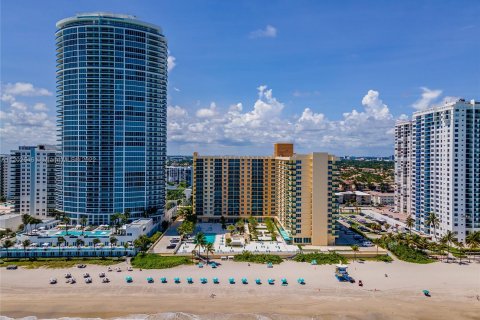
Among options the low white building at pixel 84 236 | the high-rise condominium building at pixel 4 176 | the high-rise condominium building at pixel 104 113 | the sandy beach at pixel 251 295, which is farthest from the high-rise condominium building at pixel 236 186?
the high-rise condominium building at pixel 4 176

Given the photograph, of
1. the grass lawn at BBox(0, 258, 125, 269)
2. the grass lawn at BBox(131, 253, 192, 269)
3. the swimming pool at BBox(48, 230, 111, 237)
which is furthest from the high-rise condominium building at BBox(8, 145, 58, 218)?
the grass lawn at BBox(131, 253, 192, 269)

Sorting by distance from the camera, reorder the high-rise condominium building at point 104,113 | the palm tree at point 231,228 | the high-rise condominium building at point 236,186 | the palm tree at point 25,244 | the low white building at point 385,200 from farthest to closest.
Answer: the low white building at point 385,200, the high-rise condominium building at point 236,186, the palm tree at point 231,228, the high-rise condominium building at point 104,113, the palm tree at point 25,244

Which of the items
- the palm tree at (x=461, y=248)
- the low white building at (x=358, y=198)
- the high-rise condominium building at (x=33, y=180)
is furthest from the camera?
the low white building at (x=358, y=198)

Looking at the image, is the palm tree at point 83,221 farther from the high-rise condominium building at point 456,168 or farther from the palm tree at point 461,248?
the high-rise condominium building at point 456,168

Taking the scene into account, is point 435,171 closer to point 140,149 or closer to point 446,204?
point 446,204

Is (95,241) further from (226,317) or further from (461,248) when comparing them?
(461,248)

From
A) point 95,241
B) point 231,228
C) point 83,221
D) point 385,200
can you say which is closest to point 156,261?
point 95,241

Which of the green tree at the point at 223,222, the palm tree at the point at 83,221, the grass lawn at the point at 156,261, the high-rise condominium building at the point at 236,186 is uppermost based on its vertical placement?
the high-rise condominium building at the point at 236,186
